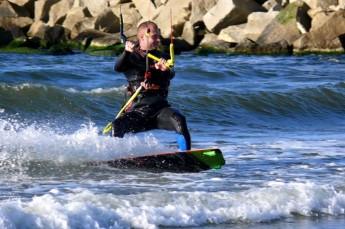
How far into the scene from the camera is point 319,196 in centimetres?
902

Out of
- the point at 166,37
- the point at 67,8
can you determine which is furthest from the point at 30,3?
the point at 166,37

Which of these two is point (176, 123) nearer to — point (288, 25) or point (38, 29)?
point (288, 25)

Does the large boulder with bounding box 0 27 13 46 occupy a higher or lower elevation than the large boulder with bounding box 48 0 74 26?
lower

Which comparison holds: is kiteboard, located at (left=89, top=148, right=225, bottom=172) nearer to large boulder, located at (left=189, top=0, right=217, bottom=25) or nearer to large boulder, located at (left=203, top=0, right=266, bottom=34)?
large boulder, located at (left=203, top=0, right=266, bottom=34)

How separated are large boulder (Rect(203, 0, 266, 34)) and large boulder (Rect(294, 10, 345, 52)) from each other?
2.87 meters

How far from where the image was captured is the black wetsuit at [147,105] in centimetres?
1016

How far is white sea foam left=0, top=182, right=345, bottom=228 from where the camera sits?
25.2 feet

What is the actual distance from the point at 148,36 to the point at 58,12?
1292 inches

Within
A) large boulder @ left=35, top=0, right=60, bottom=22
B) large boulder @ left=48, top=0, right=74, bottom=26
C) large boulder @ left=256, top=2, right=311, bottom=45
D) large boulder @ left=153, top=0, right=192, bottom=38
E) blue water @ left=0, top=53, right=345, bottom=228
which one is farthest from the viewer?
large boulder @ left=35, top=0, right=60, bottom=22

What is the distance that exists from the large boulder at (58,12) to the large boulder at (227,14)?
8784 mm

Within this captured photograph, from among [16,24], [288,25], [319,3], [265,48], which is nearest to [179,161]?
[265,48]

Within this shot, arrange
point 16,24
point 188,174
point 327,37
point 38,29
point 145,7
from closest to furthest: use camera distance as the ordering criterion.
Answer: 1. point 188,174
2. point 327,37
3. point 145,7
4. point 38,29
5. point 16,24

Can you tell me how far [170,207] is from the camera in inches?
325

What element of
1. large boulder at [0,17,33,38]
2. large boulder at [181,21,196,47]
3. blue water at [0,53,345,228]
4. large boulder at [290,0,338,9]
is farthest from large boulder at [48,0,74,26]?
blue water at [0,53,345,228]
